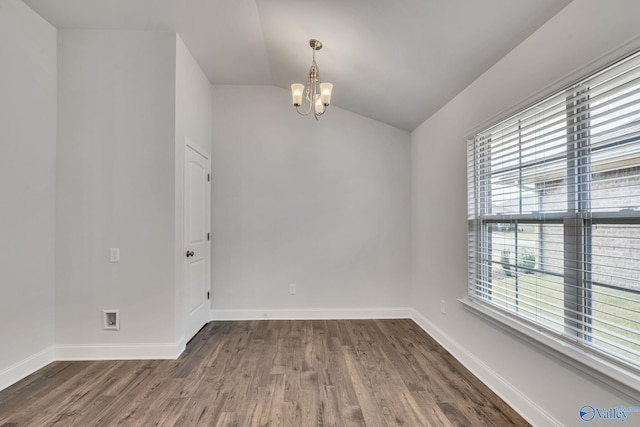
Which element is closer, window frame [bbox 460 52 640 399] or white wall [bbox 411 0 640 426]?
window frame [bbox 460 52 640 399]

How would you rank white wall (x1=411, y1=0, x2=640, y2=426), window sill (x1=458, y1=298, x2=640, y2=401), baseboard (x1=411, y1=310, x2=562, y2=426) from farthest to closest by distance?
baseboard (x1=411, y1=310, x2=562, y2=426) → white wall (x1=411, y1=0, x2=640, y2=426) → window sill (x1=458, y1=298, x2=640, y2=401)

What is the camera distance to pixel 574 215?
1633 mm

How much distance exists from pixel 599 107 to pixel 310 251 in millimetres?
2997

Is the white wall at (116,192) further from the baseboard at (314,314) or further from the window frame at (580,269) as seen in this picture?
the window frame at (580,269)

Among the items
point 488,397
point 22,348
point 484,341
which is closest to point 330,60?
point 484,341

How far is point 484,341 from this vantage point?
7.67ft

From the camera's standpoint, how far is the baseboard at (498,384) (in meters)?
1.79

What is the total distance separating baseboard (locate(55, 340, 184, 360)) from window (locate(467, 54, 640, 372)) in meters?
2.82

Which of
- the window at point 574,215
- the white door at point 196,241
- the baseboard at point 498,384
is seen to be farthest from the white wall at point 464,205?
the white door at point 196,241

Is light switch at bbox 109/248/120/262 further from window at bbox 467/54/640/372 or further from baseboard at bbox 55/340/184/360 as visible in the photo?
window at bbox 467/54/640/372

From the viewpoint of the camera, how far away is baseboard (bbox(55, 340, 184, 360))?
8.82ft

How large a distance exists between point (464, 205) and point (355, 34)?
1734 millimetres

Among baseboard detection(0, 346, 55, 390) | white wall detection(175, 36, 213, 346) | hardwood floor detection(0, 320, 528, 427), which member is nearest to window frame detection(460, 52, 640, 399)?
hardwood floor detection(0, 320, 528, 427)

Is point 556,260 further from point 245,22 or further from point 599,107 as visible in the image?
point 245,22
